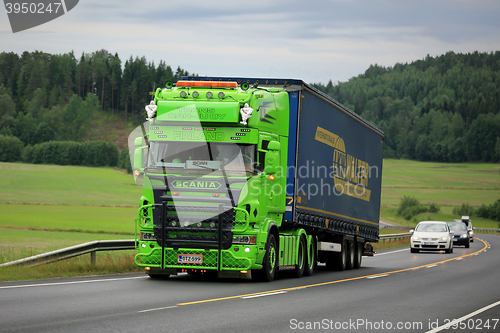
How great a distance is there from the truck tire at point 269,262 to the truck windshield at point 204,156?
186 cm

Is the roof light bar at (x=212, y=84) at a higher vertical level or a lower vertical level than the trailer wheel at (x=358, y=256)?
higher

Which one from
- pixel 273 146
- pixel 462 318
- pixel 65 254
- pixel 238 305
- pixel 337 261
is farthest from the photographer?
pixel 337 261

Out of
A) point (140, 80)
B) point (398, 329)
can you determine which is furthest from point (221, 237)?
point (140, 80)

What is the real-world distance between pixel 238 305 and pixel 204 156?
4.41 metres

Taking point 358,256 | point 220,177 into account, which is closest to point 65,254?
point 220,177

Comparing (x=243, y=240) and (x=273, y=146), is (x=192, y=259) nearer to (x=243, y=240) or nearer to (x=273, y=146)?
(x=243, y=240)

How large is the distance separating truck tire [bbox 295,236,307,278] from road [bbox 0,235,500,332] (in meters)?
0.57

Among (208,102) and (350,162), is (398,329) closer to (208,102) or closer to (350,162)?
(208,102)

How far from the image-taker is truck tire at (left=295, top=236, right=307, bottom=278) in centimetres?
1744

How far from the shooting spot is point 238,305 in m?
11.0

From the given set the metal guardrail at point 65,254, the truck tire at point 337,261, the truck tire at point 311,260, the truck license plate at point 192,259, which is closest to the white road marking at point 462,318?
A: the truck license plate at point 192,259

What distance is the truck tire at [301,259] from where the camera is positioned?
17438 mm

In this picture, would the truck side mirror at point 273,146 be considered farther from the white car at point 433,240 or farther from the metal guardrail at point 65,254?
the white car at point 433,240

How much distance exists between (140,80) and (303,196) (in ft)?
578
